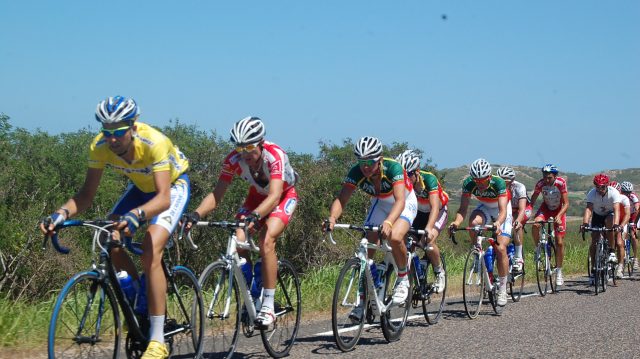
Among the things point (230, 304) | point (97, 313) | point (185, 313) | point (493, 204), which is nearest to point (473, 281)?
point (493, 204)

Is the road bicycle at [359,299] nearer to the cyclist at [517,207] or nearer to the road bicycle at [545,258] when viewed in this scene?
the cyclist at [517,207]

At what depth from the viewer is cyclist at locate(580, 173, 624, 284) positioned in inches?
615

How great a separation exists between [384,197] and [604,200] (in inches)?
334

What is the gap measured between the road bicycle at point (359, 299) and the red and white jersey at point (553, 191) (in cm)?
740

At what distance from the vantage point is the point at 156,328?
5.75m

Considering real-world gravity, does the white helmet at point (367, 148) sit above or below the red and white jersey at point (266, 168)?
above

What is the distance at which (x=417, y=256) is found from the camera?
10250 millimetres

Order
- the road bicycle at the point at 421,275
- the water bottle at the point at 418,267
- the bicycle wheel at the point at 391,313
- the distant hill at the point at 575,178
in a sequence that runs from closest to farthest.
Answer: the bicycle wheel at the point at 391,313 < the road bicycle at the point at 421,275 < the water bottle at the point at 418,267 < the distant hill at the point at 575,178

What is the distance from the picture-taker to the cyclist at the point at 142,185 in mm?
5559

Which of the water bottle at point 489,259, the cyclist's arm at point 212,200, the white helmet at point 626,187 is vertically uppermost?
the white helmet at point 626,187

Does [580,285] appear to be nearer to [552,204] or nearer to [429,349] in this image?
[552,204]

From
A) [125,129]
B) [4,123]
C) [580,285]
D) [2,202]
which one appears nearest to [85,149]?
[4,123]

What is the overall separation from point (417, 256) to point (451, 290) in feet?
13.2

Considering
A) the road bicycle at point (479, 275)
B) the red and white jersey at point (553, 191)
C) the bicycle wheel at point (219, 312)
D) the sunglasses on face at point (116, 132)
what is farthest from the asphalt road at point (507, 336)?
the red and white jersey at point (553, 191)
